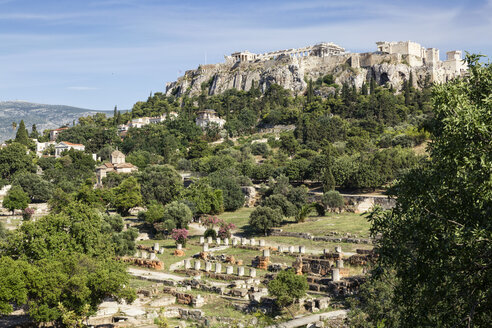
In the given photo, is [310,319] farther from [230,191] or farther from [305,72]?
[305,72]

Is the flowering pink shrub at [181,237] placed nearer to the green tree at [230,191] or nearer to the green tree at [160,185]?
the green tree at [160,185]

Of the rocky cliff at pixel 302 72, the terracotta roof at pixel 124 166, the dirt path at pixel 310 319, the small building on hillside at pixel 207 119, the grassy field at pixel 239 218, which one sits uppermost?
the rocky cliff at pixel 302 72

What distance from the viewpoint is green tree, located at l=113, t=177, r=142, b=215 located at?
55844 millimetres

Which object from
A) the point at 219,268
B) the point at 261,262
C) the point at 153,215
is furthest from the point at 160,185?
the point at 219,268

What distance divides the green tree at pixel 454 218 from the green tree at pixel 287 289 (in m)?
10.1

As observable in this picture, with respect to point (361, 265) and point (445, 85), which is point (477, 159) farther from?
point (361, 265)

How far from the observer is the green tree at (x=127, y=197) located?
5584cm

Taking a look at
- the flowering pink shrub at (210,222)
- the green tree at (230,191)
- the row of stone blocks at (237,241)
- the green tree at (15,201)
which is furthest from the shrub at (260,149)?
the row of stone blocks at (237,241)

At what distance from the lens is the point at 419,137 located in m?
73.4

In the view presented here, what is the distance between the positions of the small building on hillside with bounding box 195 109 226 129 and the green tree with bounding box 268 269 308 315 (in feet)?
293

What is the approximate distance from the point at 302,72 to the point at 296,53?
20.7 meters

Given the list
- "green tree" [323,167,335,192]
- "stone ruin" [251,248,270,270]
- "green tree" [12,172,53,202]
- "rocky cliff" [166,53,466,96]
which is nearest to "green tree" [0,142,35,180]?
"green tree" [12,172,53,202]

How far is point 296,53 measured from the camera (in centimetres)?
15538

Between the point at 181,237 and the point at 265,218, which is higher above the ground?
the point at 265,218
